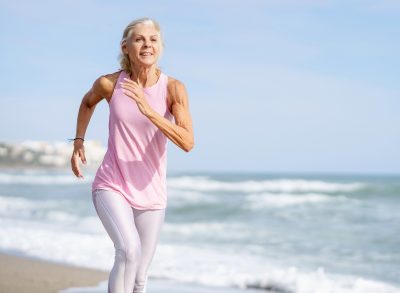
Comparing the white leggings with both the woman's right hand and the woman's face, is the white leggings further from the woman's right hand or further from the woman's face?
the woman's face

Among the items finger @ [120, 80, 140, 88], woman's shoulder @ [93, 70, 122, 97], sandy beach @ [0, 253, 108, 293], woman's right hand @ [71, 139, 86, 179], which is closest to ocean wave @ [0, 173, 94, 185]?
sandy beach @ [0, 253, 108, 293]

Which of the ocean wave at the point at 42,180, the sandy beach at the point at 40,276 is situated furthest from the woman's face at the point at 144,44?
the ocean wave at the point at 42,180

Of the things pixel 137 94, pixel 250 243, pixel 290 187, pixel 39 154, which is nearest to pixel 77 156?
pixel 137 94

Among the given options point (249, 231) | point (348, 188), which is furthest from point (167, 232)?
point (348, 188)

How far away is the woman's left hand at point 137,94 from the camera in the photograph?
10.6 ft

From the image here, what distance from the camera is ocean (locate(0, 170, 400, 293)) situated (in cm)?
742

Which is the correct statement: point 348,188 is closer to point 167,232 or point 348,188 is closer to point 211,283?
point 167,232

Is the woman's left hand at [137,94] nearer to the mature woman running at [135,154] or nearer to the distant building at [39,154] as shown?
the mature woman running at [135,154]

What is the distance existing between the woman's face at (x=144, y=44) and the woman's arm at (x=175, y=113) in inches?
6.5

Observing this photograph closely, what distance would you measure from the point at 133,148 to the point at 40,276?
11.4ft

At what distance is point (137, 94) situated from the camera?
3.29 m

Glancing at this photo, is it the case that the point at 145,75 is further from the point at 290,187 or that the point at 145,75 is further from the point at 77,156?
the point at 290,187

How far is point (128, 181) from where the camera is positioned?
3.53m

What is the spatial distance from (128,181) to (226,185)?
30.9 meters
